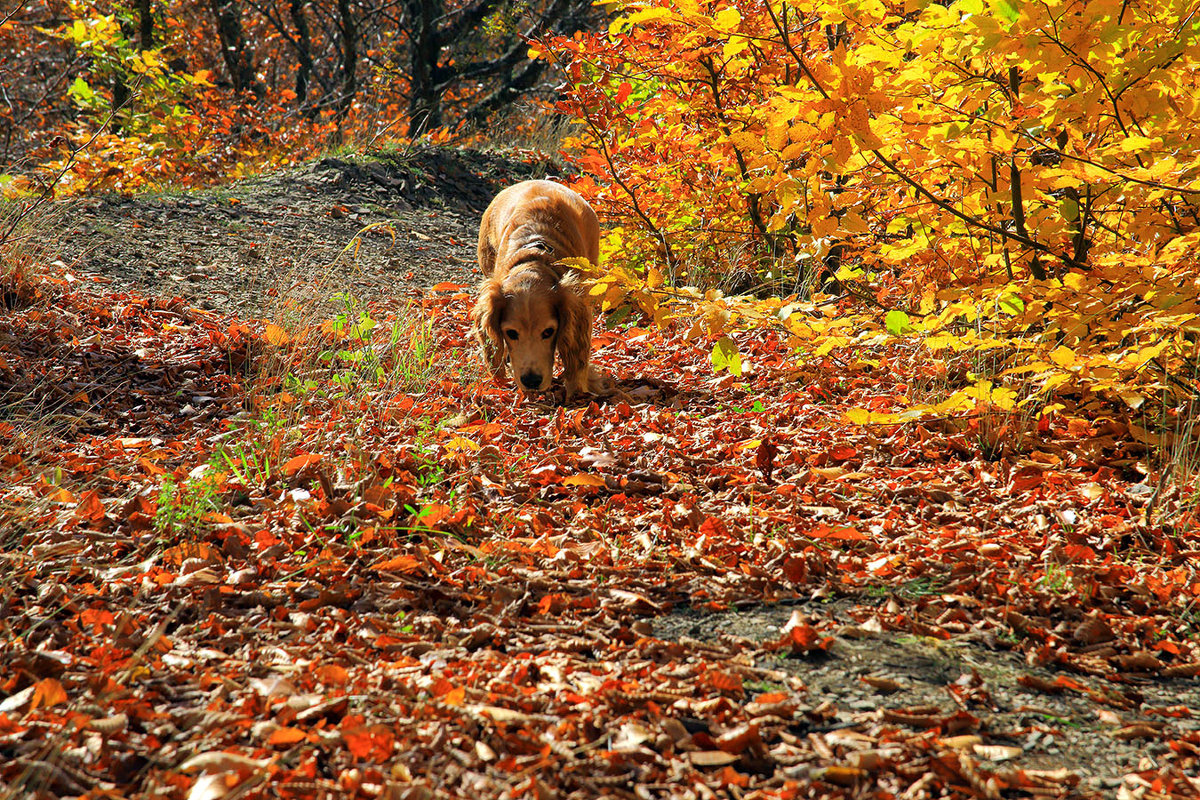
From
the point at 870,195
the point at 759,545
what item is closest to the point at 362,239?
the point at 870,195

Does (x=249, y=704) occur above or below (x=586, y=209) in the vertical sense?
below

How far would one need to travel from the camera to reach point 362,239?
862 cm

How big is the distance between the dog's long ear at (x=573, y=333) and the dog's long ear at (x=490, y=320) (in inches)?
14.6

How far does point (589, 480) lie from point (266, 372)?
2.15 meters

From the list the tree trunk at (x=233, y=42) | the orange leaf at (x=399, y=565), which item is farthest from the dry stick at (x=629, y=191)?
the tree trunk at (x=233, y=42)

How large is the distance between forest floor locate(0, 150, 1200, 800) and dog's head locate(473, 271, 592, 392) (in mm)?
244

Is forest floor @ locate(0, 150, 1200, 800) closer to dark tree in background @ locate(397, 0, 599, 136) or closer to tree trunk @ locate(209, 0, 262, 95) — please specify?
dark tree in background @ locate(397, 0, 599, 136)

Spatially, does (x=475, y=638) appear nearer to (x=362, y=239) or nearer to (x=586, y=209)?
(x=586, y=209)

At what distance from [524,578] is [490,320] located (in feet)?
8.62

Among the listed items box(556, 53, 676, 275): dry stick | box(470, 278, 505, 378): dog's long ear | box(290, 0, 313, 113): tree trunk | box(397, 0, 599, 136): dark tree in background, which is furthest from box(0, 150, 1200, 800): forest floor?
box(290, 0, 313, 113): tree trunk

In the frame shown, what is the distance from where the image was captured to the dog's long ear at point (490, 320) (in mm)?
5223

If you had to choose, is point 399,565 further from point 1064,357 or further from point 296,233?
point 296,233

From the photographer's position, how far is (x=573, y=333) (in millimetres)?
5195

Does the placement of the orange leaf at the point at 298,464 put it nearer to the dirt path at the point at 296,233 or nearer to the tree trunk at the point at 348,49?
the dirt path at the point at 296,233
